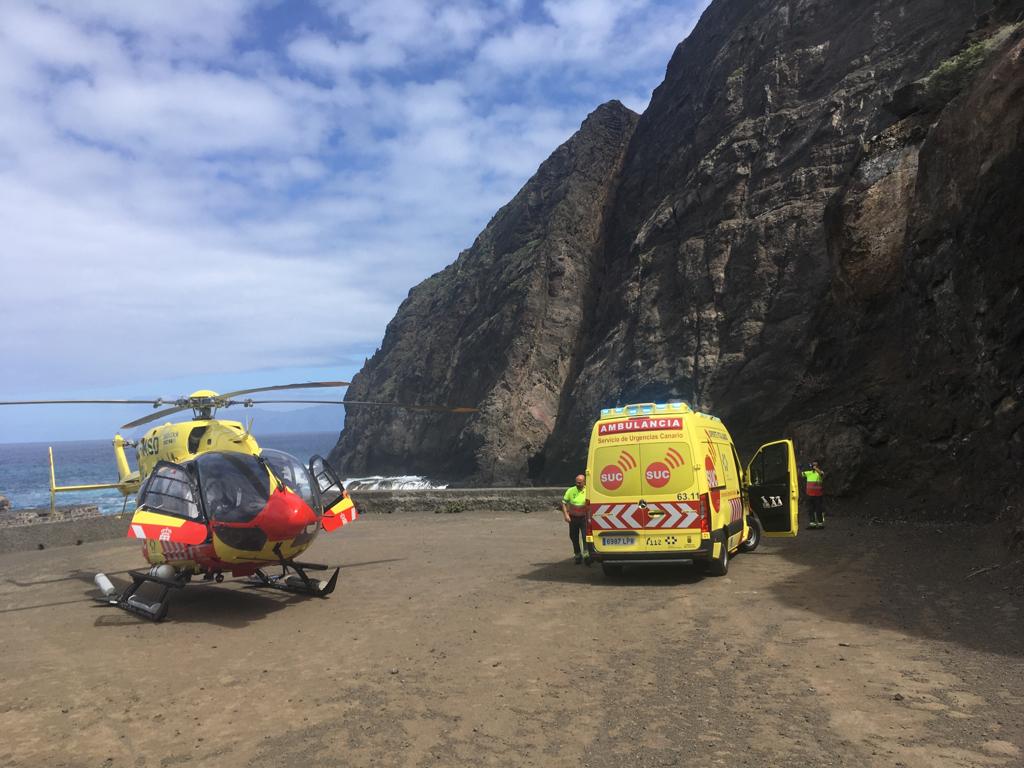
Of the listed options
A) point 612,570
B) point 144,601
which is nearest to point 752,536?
point 612,570

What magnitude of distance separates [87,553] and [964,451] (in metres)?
19.2

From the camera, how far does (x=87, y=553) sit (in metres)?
17.0

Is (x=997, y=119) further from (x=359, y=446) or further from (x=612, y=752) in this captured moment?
(x=359, y=446)

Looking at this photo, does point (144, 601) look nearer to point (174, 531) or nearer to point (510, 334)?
point (174, 531)

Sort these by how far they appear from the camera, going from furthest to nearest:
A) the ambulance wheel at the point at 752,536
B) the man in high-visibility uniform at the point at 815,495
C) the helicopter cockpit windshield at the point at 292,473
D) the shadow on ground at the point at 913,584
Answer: the man in high-visibility uniform at the point at 815,495
the ambulance wheel at the point at 752,536
the helicopter cockpit windshield at the point at 292,473
the shadow on ground at the point at 913,584

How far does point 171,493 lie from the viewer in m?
9.17

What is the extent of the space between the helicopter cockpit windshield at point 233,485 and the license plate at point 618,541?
4.61 meters

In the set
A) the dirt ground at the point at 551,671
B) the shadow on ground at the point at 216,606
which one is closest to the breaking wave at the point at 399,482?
the shadow on ground at the point at 216,606

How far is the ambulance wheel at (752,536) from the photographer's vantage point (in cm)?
1243

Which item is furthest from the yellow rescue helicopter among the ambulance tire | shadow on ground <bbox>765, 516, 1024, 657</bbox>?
shadow on ground <bbox>765, 516, 1024, 657</bbox>

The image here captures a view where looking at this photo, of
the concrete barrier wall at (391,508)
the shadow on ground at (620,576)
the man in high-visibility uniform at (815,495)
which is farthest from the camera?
the concrete barrier wall at (391,508)

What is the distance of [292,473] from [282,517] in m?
0.99

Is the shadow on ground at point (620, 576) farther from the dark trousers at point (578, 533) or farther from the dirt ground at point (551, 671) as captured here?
the dark trousers at point (578, 533)

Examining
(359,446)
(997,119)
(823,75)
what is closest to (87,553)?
(997,119)
